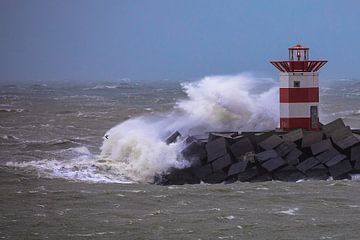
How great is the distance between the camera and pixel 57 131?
2081cm

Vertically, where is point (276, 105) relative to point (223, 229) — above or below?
above

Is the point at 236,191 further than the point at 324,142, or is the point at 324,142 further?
the point at 324,142

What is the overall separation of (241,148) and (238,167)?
1.56 ft

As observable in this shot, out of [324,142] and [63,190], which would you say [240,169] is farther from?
[63,190]

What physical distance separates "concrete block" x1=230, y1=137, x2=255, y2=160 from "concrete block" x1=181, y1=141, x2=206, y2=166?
46cm

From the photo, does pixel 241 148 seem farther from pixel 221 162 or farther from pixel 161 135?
pixel 161 135

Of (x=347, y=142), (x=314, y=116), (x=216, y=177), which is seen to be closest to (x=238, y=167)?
(x=216, y=177)

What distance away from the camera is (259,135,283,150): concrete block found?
11.6 meters

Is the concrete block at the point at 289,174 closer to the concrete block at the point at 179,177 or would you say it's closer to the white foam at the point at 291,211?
the concrete block at the point at 179,177

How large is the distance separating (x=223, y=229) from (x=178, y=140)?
4397 mm

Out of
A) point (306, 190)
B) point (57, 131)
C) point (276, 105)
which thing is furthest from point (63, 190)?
point (57, 131)

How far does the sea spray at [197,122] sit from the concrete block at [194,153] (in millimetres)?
344

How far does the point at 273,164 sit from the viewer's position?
11.2 metres

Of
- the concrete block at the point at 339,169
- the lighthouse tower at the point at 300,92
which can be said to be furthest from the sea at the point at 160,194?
the lighthouse tower at the point at 300,92
